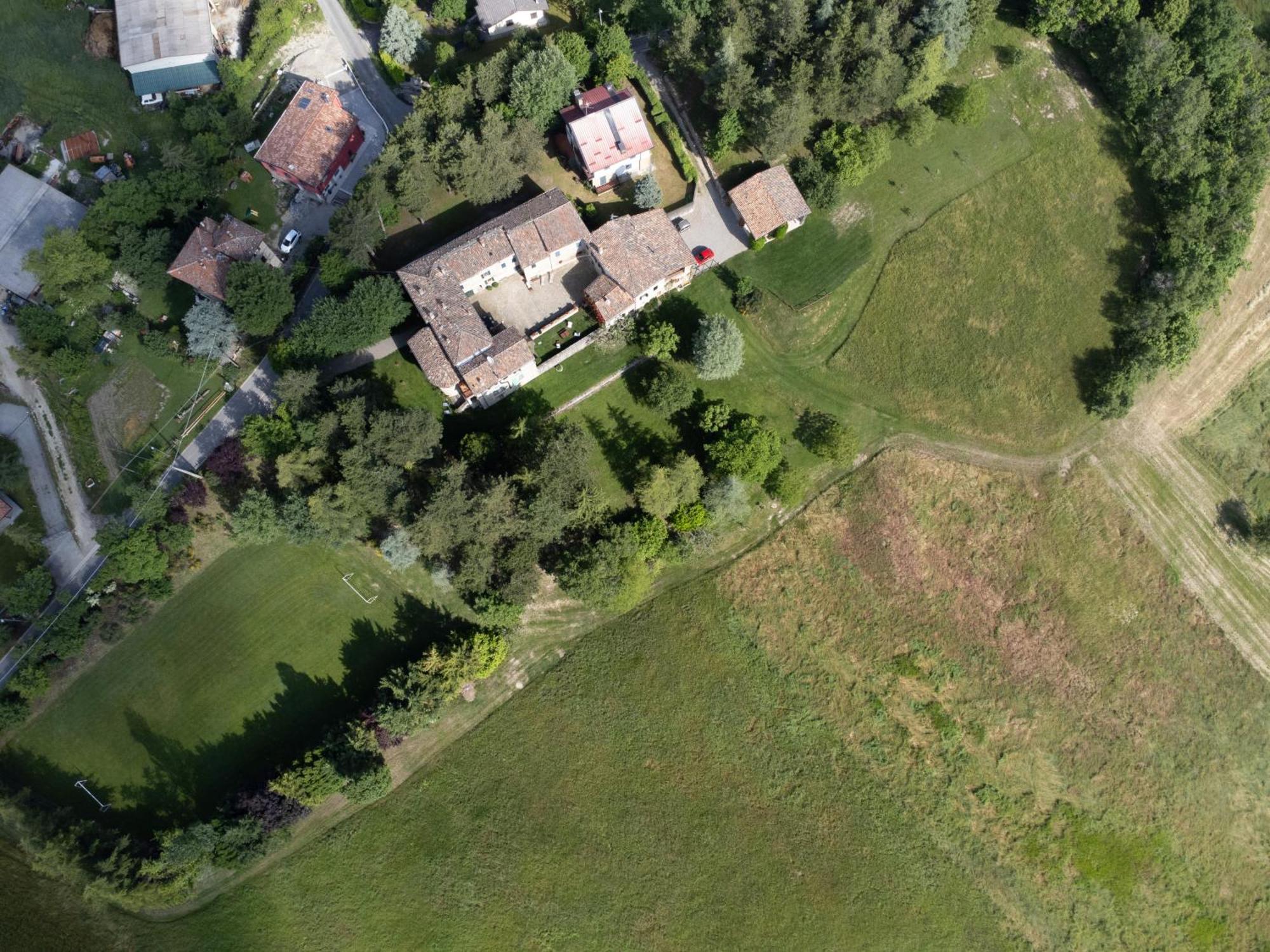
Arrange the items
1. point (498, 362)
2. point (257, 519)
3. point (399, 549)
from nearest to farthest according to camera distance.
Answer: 1. point (399, 549)
2. point (257, 519)
3. point (498, 362)

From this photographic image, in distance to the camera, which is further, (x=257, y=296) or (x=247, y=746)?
(x=247, y=746)

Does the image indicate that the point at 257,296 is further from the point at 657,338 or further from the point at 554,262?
the point at 657,338

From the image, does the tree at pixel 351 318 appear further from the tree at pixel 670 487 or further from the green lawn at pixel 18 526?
the green lawn at pixel 18 526

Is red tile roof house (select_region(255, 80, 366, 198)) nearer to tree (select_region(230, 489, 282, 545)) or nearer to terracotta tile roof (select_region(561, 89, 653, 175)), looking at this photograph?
terracotta tile roof (select_region(561, 89, 653, 175))

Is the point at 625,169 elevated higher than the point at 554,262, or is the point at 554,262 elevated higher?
the point at 625,169

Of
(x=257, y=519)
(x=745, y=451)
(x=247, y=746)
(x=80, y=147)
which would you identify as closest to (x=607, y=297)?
(x=745, y=451)

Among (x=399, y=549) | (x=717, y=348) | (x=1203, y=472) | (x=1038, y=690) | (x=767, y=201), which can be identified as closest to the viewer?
(x=399, y=549)

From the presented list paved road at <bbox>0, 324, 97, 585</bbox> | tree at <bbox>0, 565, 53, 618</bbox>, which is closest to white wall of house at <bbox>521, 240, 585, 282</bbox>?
paved road at <bbox>0, 324, 97, 585</bbox>
